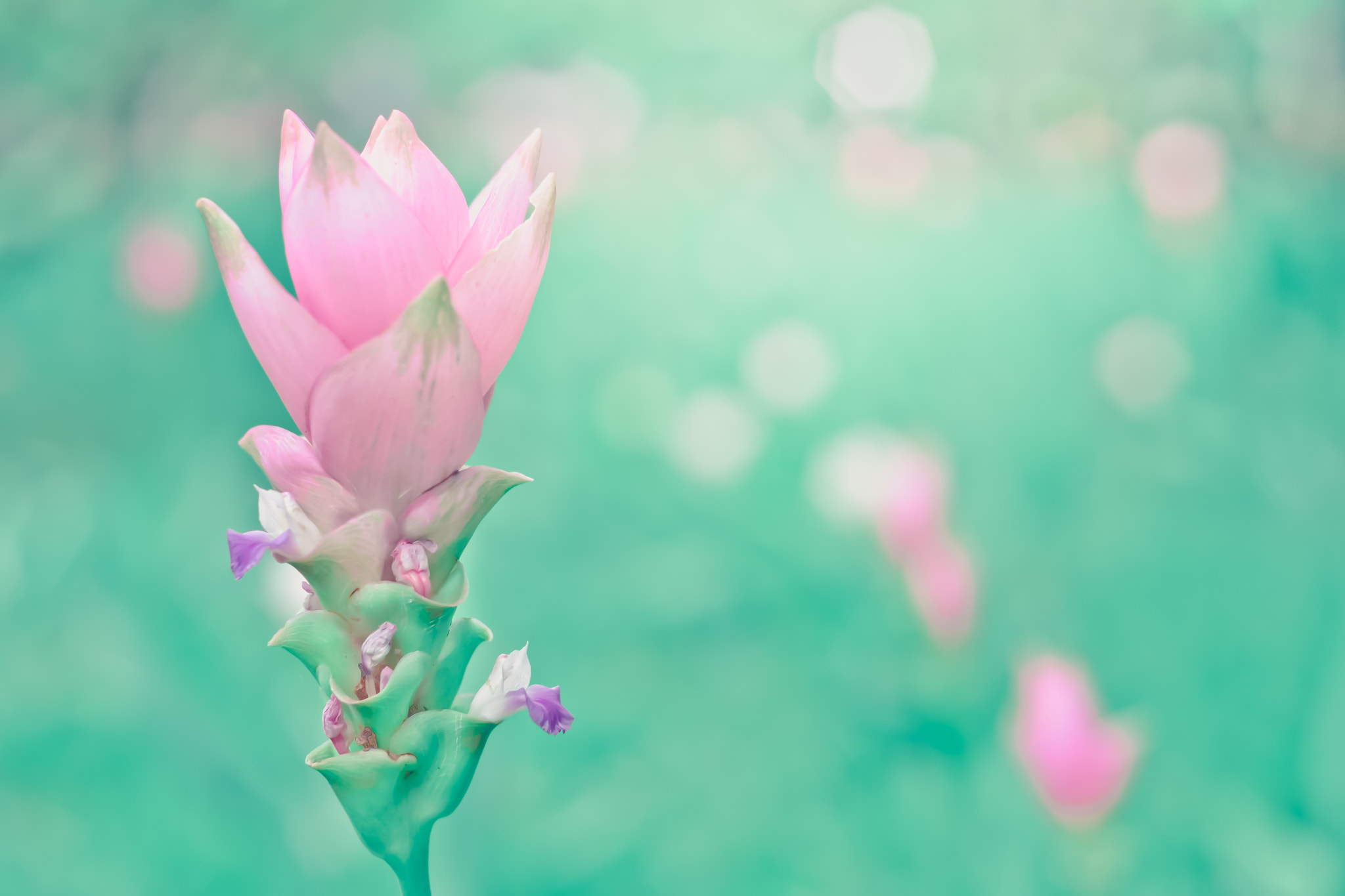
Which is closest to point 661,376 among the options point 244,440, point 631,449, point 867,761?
point 631,449

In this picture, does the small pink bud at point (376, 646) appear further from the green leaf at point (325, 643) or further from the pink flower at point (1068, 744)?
the pink flower at point (1068, 744)

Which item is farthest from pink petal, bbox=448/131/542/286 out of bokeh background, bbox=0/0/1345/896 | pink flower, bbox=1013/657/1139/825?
pink flower, bbox=1013/657/1139/825

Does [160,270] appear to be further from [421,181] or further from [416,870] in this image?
[416,870]

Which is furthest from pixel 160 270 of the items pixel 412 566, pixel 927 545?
pixel 927 545

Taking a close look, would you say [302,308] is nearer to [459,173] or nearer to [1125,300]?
[459,173]

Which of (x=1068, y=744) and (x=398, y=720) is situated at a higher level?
(x=398, y=720)

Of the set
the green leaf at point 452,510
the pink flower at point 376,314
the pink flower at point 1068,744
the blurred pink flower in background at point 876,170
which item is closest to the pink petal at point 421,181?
the pink flower at point 376,314
